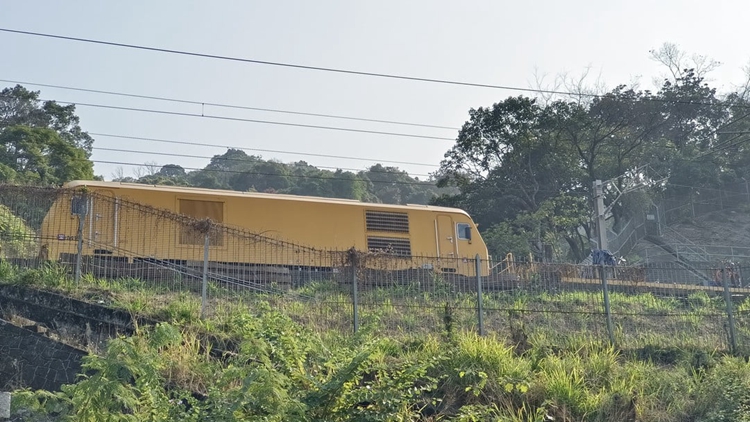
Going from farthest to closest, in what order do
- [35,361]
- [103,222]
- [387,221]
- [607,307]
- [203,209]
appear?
[387,221]
[203,209]
[103,222]
[607,307]
[35,361]

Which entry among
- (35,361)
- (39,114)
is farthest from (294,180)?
(35,361)

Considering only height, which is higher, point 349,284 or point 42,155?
point 42,155

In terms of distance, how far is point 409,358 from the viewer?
11961mm

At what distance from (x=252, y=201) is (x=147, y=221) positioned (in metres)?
3.66

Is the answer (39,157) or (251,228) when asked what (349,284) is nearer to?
(251,228)

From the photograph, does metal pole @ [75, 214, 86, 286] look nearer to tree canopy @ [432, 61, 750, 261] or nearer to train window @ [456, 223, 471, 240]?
train window @ [456, 223, 471, 240]

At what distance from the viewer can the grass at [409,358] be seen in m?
8.30

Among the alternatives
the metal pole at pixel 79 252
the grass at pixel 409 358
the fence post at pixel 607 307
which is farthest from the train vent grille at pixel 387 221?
the metal pole at pixel 79 252

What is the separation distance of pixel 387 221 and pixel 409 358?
10.3m

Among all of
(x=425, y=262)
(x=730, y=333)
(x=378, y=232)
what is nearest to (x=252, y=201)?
(x=378, y=232)

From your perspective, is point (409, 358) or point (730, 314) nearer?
point (409, 358)

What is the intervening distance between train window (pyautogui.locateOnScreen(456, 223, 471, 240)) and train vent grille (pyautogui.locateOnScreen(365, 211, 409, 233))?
1706 millimetres

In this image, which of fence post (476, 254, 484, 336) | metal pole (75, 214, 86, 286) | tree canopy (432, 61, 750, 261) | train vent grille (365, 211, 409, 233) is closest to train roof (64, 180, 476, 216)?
train vent grille (365, 211, 409, 233)

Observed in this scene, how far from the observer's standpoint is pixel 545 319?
15312 mm
